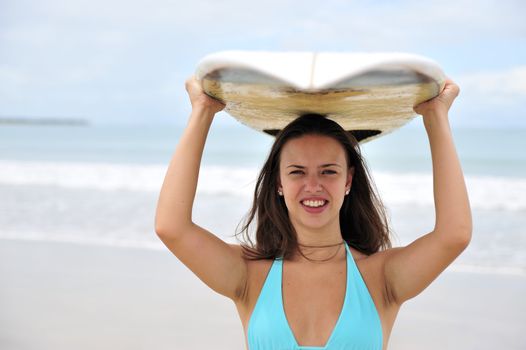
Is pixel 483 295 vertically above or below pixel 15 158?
below

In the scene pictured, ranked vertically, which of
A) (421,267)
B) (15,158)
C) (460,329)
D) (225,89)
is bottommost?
(460,329)

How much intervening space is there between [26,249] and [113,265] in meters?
1.57

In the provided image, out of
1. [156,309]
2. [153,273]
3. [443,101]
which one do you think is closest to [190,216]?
[443,101]

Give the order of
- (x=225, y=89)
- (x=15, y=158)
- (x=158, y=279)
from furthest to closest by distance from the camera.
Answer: (x=15, y=158) < (x=158, y=279) < (x=225, y=89)

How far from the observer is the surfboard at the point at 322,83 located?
200 cm

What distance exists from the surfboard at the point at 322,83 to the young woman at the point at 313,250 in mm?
107

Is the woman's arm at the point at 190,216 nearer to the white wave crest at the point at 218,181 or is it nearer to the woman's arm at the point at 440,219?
the woman's arm at the point at 440,219

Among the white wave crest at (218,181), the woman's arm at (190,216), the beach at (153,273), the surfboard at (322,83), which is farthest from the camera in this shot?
the white wave crest at (218,181)

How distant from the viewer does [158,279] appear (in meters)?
7.23

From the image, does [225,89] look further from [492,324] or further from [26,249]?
[26,249]

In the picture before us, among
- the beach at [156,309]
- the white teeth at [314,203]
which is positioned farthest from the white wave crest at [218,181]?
the white teeth at [314,203]

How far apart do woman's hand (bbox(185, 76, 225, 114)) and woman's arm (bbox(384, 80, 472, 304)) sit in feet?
2.60

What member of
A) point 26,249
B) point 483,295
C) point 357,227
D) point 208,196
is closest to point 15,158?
point 208,196

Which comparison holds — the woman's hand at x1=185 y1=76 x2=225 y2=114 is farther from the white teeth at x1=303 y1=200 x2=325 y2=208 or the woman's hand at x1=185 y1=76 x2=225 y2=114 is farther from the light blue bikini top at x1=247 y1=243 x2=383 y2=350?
the light blue bikini top at x1=247 y1=243 x2=383 y2=350
